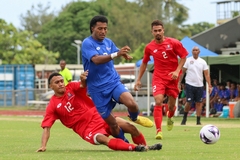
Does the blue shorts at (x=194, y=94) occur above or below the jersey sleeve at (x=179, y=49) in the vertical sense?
below

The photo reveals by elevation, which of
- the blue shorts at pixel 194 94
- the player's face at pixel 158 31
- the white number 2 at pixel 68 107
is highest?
the player's face at pixel 158 31

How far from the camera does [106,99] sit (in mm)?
11320

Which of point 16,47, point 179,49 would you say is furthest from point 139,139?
point 16,47

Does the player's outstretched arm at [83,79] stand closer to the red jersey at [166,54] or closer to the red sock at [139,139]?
the red sock at [139,139]

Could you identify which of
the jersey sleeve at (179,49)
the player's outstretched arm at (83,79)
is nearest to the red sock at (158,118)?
the jersey sleeve at (179,49)

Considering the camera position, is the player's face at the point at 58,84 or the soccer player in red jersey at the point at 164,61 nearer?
the player's face at the point at 58,84

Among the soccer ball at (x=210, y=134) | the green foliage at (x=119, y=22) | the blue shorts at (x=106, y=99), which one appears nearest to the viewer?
the blue shorts at (x=106, y=99)

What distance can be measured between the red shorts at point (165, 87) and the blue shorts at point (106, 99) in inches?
167

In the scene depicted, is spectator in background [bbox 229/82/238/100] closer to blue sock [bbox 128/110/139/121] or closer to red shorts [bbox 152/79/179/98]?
red shorts [bbox 152/79/179/98]

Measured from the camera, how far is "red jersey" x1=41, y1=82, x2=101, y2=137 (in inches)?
464

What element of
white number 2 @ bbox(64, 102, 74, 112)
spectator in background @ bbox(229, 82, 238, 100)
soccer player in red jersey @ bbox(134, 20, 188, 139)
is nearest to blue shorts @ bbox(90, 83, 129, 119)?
white number 2 @ bbox(64, 102, 74, 112)

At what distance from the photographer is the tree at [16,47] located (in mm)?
74688

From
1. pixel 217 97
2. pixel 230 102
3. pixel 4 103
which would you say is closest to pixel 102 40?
pixel 230 102

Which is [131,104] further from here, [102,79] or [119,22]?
[119,22]
